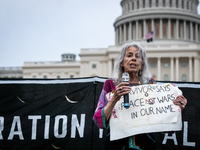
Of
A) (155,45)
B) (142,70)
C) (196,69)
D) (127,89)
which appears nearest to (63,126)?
(142,70)

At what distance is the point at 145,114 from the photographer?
2.68 meters

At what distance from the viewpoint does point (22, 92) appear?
5102mm

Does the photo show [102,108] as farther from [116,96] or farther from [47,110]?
[47,110]

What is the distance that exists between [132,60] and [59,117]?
2586 millimetres

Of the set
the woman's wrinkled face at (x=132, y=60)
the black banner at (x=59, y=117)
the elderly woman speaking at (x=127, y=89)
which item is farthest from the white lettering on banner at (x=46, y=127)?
the woman's wrinkled face at (x=132, y=60)

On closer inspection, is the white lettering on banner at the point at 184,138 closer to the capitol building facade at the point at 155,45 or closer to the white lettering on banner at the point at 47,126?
the white lettering on banner at the point at 47,126

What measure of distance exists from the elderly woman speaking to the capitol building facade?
171ft

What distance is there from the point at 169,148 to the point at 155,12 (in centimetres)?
6501

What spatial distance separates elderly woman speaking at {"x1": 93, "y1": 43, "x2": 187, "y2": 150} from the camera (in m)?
2.60

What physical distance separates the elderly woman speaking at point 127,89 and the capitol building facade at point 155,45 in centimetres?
5225

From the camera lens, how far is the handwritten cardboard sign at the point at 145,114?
2646 millimetres

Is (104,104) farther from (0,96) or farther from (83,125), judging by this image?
(0,96)

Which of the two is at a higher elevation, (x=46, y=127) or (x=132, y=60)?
(x=132, y=60)

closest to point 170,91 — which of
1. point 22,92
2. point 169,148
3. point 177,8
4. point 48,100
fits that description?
point 169,148
